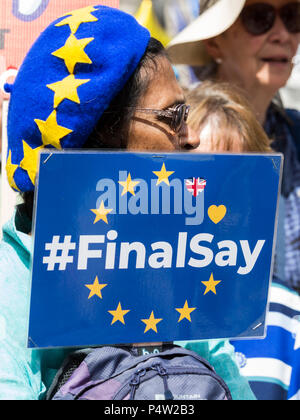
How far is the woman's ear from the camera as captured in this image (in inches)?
125

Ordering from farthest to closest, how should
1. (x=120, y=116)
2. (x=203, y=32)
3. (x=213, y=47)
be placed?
(x=213, y=47) < (x=203, y=32) < (x=120, y=116)

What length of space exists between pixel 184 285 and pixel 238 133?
1165 millimetres

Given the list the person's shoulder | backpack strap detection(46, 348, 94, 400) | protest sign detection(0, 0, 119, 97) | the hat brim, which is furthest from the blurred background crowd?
backpack strap detection(46, 348, 94, 400)

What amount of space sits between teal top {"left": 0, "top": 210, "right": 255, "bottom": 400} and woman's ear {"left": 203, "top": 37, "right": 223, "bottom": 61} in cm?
183

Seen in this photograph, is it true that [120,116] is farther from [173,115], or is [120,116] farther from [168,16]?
[168,16]

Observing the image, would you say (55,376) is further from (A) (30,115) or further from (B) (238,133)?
(B) (238,133)

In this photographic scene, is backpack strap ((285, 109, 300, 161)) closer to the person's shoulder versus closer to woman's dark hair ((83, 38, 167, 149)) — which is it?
the person's shoulder

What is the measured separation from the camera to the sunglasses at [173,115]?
168cm

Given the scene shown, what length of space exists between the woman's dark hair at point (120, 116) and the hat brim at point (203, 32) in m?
1.34

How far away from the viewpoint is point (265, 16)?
3139mm

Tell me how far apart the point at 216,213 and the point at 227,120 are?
3.78 feet

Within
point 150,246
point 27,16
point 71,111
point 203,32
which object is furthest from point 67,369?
point 203,32

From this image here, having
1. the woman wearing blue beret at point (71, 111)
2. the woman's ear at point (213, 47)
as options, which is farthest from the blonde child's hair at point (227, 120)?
the woman wearing blue beret at point (71, 111)

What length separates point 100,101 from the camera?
1.55 metres
